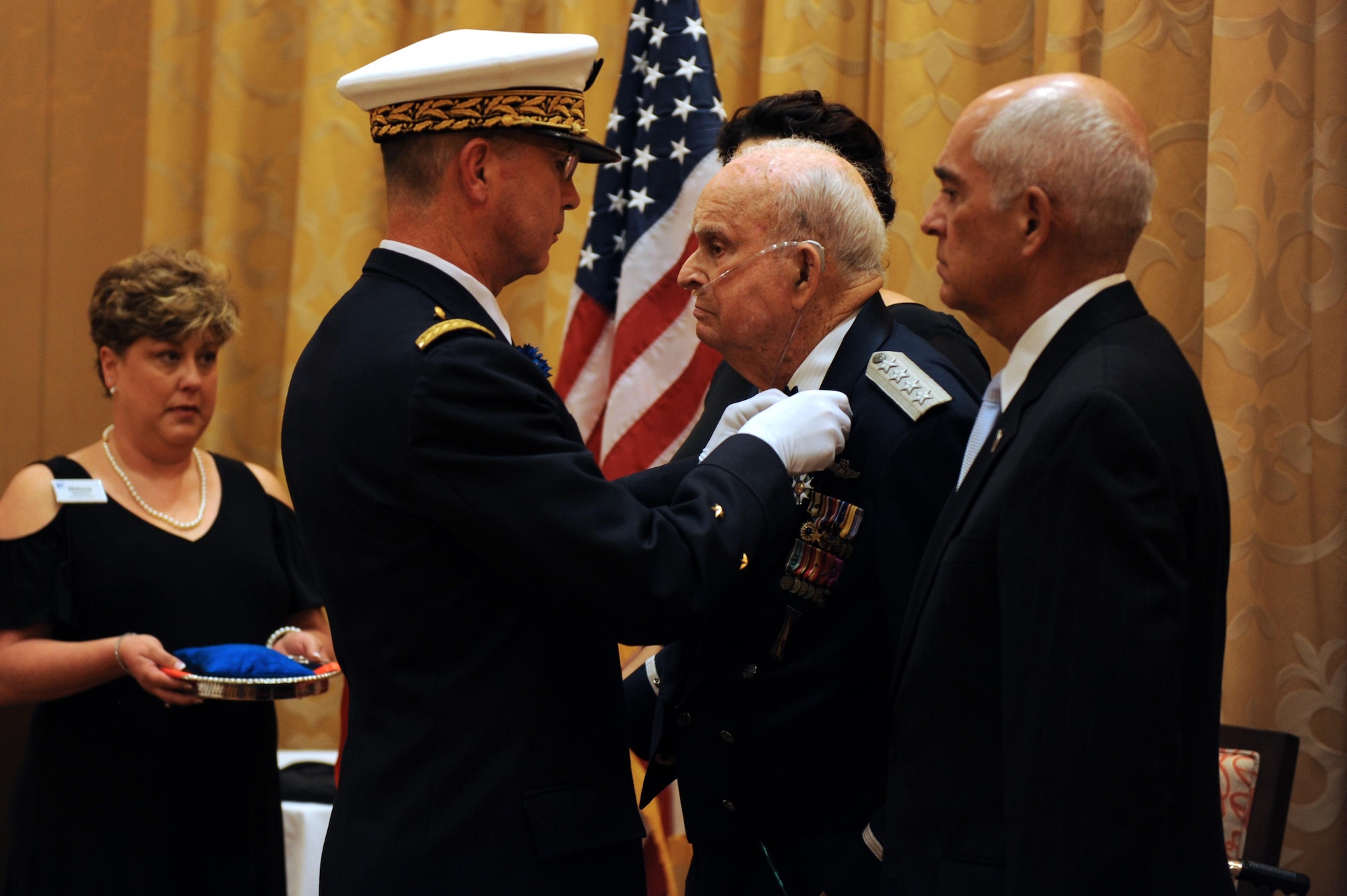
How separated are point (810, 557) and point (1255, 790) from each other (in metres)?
1.37

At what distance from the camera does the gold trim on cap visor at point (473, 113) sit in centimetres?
Answer: 162

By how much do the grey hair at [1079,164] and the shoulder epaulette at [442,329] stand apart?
624 millimetres

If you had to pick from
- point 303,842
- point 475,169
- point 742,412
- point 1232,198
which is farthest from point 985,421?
point 303,842

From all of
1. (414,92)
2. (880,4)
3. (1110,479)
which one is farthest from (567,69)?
(880,4)

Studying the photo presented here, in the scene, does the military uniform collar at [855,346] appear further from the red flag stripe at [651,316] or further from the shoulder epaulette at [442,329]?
the red flag stripe at [651,316]

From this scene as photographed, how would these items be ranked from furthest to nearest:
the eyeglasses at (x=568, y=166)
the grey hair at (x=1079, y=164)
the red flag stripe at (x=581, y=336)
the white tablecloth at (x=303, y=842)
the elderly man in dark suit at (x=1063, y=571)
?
the red flag stripe at (x=581, y=336) → the white tablecloth at (x=303, y=842) → the eyeglasses at (x=568, y=166) → the grey hair at (x=1079, y=164) → the elderly man in dark suit at (x=1063, y=571)

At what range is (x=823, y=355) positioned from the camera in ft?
5.93

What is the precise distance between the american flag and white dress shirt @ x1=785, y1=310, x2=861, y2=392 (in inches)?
52.0

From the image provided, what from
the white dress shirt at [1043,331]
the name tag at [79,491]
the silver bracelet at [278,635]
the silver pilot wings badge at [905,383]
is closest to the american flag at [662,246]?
the silver bracelet at [278,635]

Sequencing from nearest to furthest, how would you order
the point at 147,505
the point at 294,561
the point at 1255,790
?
the point at 1255,790 < the point at 147,505 < the point at 294,561

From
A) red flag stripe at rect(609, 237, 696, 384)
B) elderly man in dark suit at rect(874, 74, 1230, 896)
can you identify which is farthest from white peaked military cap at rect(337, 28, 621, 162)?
red flag stripe at rect(609, 237, 696, 384)

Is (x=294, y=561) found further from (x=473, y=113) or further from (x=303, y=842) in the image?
(x=473, y=113)

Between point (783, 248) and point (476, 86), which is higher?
point (476, 86)

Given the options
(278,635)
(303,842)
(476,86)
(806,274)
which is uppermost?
(476,86)
